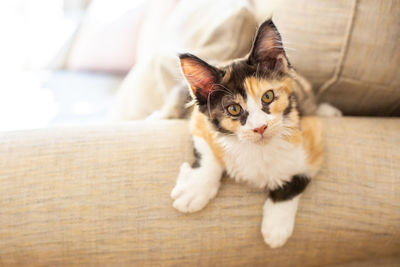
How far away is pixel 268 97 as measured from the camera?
854 millimetres

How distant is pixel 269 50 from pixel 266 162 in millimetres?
282

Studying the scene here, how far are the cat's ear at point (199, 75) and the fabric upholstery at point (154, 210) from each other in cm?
19

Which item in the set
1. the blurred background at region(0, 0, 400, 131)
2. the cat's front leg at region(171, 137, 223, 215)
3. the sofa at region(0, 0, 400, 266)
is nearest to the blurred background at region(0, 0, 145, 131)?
the blurred background at region(0, 0, 400, 131)

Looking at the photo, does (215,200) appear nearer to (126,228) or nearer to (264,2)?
(126,228)

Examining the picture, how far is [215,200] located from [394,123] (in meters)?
0.56

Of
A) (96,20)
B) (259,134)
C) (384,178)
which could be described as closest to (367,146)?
(384,178)

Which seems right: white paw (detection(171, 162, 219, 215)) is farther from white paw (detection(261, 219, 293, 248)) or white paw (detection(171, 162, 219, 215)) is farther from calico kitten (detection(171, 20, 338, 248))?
white paw (detection(261, 219, 293, 248))

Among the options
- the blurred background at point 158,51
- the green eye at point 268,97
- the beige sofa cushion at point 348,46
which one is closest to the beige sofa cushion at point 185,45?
the blurred background at point 158,51

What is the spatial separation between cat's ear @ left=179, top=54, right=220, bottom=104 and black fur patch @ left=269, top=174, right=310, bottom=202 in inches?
11.5

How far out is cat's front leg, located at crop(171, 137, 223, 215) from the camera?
87 cm

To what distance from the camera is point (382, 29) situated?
98cm

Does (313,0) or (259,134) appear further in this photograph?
(313,0)

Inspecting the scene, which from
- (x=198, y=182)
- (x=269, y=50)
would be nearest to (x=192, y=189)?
(x=198, y=182)

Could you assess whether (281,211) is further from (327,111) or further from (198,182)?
(327,111)
